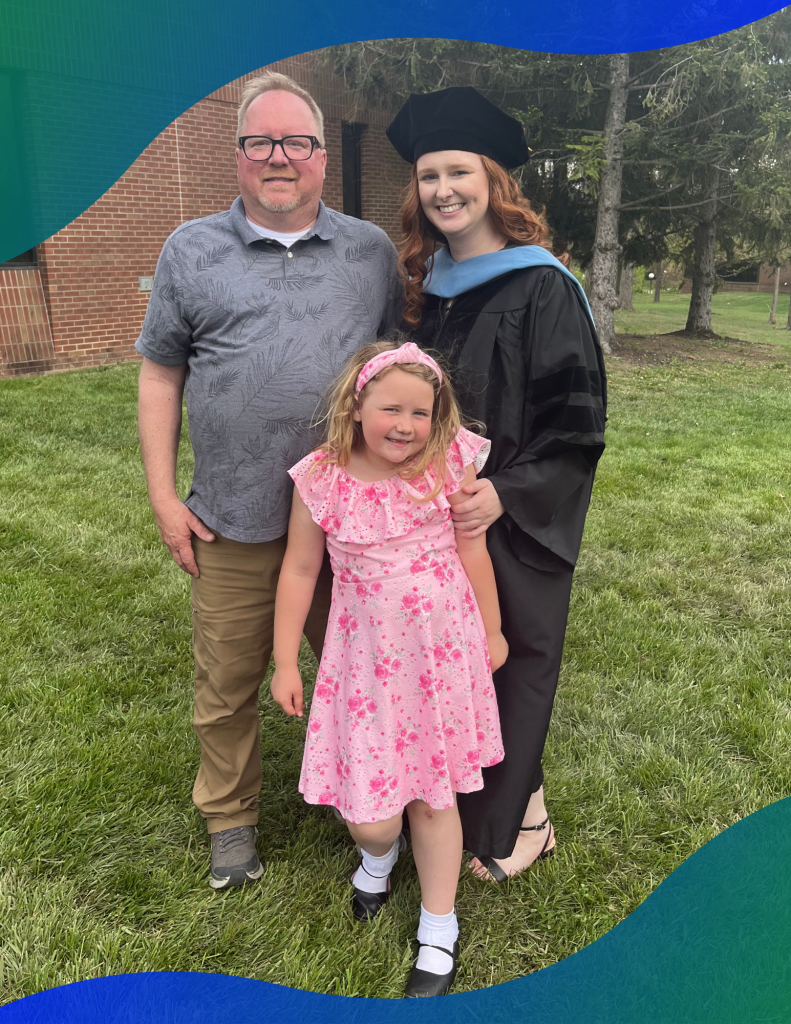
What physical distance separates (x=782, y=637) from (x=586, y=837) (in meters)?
1.90

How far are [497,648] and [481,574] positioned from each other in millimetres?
226

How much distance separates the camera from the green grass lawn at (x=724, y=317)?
18.5 meters

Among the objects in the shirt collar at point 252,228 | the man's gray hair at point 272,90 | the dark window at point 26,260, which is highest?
the man's gray hair at point 272,90

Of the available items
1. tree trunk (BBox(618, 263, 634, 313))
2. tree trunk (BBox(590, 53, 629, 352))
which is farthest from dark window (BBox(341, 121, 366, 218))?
tree trunk (BBox(618, 263, 634, 313))

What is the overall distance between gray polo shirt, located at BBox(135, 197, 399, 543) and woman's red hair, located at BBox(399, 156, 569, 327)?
0.08 metres

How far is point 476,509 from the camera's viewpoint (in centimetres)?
196

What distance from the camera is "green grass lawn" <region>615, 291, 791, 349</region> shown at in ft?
60.8

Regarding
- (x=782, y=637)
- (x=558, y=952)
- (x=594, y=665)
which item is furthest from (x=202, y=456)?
(x=782, y=637)

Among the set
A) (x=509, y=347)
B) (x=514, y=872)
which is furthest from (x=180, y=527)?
(x=514, y=872)

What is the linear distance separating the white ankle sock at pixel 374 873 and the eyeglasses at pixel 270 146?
190 cm

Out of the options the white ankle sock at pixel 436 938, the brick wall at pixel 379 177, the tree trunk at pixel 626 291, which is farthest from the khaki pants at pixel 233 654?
the tree trunk at pixel 626 291

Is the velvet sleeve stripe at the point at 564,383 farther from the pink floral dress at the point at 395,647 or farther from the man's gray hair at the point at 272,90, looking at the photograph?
the man's gray hair at the point at 272,90

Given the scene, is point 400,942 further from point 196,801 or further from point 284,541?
point 284,541

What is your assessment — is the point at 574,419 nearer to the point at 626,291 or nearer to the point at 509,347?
the point at 509,347
